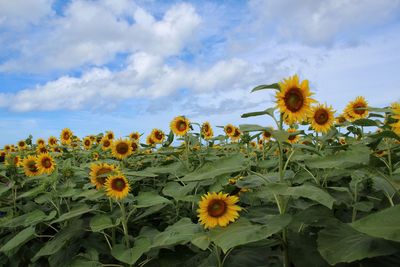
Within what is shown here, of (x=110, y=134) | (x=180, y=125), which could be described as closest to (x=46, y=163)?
(x=180, y=125)

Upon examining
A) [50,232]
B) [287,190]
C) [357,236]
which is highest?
[287,190]

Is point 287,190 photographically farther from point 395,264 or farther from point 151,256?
point 151,256

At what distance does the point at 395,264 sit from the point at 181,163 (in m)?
2.40

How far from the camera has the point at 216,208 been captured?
2301mm

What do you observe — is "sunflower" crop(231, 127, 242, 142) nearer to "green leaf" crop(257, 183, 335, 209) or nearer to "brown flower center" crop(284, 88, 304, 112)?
"brown flower center" crop(284, 88, 304, 112)

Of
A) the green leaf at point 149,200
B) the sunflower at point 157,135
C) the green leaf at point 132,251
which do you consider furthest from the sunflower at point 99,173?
the sunflower at point 157,135

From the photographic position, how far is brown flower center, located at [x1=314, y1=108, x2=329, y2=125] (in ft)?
10.9

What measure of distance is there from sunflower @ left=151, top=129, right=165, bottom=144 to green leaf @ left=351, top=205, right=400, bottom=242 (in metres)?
4.33

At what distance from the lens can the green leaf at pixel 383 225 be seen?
4.86ft

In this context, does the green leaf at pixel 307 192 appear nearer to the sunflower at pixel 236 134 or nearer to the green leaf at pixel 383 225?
the green leaf at pixel 383 225

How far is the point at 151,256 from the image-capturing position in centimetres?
274

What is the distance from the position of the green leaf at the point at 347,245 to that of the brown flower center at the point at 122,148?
3.08 m

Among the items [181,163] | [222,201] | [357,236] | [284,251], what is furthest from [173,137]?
[357,236]

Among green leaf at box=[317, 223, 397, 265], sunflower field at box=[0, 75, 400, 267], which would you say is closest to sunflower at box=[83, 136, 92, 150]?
sunflower field at box=[0, 75, 400, 267]
